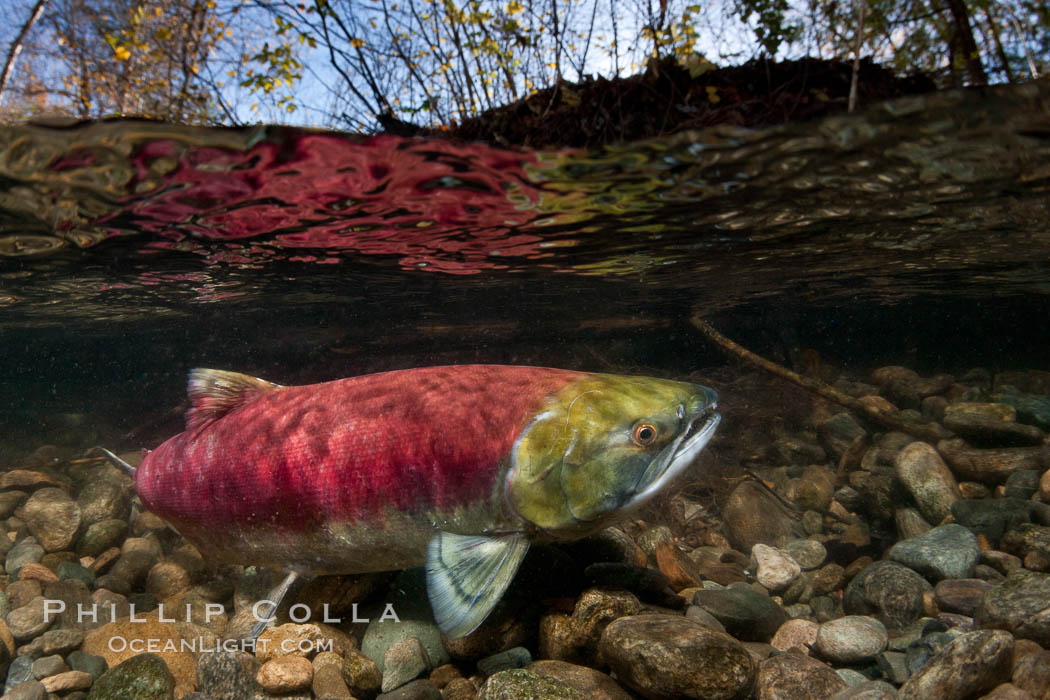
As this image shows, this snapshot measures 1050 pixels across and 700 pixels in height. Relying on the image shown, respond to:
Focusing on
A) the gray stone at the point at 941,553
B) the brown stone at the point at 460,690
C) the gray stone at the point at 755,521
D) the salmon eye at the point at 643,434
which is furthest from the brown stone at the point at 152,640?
the gray stone at the point at 941,553

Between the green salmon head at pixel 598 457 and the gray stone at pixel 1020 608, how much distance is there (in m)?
2.32

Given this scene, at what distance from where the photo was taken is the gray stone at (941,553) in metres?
4.87

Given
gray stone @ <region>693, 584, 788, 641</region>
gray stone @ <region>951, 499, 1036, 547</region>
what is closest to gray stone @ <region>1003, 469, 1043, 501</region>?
gray stone @ <region>951, 499, 1036, 547</region>

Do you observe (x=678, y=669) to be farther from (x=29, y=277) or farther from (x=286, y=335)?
(x=286, y=335)

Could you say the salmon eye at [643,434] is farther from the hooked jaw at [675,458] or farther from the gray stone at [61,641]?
the gray stone at [61,641]

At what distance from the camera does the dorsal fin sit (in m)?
4.38

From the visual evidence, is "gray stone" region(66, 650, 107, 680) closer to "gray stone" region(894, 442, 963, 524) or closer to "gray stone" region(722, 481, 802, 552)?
"gray stone" region(722, 481, 802, 552)

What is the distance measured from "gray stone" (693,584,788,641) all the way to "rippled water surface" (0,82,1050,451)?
14.1 feet

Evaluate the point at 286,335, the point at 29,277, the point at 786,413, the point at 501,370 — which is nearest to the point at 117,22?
the point at 501,370

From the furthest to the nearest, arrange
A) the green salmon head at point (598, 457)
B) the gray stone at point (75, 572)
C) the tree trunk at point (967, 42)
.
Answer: the gray stone at point (75, 572) → the tree trunk at point (967, 42) → the green salmon head at point (598, 457)

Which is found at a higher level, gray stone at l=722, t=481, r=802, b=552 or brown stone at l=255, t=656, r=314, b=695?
brown stone at l=255, t=656, r=314, b=695

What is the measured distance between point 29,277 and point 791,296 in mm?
20946

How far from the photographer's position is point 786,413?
10164 mm

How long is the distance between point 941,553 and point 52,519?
895 cm
